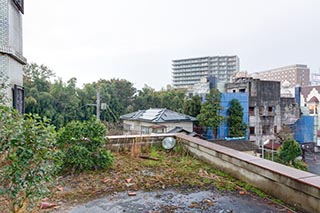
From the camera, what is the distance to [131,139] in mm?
4770

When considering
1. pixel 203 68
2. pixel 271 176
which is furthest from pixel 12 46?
pixel 203 68

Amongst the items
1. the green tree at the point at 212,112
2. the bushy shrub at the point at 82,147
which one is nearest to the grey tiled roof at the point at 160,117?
the green tree at the point at 212,112

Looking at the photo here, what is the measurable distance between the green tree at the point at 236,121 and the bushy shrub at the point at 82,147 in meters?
15.8

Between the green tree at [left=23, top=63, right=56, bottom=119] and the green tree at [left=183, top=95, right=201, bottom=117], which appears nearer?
the green tree at [left=23, top=63, right=56, bottom=119]

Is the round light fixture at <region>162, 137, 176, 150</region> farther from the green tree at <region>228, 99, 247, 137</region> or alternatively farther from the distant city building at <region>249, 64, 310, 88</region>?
the distant city building at <region>249, 64, 310, 88</region>

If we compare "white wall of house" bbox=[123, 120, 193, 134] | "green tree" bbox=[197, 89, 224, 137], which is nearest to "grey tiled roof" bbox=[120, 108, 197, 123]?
"white wall of house" bbox=[123, 120, 193, 134]

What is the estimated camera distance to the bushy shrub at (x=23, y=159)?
4.32 feet

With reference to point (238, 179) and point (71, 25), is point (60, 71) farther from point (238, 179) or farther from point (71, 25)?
point (238, 179)

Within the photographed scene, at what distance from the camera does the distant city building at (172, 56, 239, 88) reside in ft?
205

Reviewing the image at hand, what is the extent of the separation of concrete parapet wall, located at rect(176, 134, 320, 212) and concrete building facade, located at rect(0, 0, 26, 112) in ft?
10.7

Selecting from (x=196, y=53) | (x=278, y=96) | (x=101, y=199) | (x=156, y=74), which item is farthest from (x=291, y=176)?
(x=196, y=53)

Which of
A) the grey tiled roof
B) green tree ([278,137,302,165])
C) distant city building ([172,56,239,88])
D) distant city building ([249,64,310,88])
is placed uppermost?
distant city building ([172,56,239,88])

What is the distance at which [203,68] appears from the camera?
6359 centimetres

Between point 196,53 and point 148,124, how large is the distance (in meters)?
51.6
